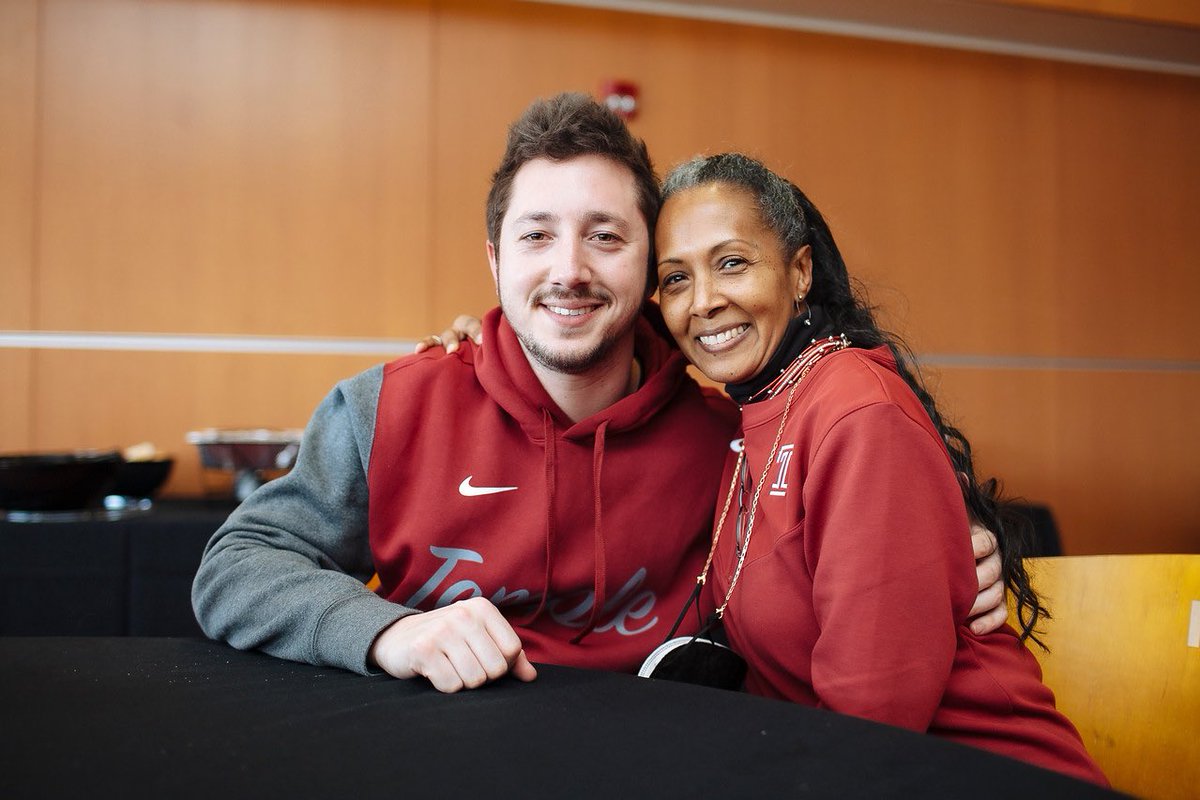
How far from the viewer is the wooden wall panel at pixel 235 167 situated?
293cm

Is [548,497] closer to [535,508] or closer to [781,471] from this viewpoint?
[535,508]

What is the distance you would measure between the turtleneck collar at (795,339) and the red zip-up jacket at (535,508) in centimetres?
20

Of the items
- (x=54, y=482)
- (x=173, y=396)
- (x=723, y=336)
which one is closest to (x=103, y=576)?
(x=54, y=482)

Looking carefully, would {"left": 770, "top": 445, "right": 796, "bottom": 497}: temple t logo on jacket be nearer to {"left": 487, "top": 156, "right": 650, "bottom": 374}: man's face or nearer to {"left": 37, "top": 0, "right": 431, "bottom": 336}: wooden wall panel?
{"left": 487, "top": 156, "right": 650, "bottom": 374}: man's face

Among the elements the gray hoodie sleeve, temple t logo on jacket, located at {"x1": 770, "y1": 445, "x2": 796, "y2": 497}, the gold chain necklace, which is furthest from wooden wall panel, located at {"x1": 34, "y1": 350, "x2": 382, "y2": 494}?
temple t logo on jacket, located at {"x1": 770, "y1": 445, "x2": 796, "y2": 497}

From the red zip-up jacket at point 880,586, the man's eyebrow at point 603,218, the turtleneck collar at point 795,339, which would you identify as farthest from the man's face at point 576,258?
the red zip-up jacket at point 880,586

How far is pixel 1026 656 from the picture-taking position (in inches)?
45.4

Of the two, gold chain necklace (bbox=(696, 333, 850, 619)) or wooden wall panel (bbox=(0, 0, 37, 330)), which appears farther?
wooden wall panel (bbox=(0, 0, 37, 330))

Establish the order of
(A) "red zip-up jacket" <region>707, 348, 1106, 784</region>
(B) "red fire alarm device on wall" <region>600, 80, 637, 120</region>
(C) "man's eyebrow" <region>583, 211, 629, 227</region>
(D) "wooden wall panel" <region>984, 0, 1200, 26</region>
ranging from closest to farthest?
(A) "red zip-up jacket" <region>707, 348, 1106, 784</region> < (C) "man's eyebrow" <region>583, 211, 629, 227</region> < (D) "wooden wall panel" <region>984, 0, 1200, 26</region> < (B) "red fire alarm device on wall" <region>600, 80, 637, 120</region>

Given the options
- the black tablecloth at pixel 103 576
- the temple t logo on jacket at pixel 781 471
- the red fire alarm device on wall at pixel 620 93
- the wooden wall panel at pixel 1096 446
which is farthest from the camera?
the wooden wall panel at pixel 1096 446

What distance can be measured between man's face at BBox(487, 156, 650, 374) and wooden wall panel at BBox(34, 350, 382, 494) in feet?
5.85

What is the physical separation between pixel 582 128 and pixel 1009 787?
1127mm

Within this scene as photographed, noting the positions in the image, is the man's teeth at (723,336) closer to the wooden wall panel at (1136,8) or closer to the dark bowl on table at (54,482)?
the dark bowl on table at (54,482)

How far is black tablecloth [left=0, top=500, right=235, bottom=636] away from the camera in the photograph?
2.18 meters
